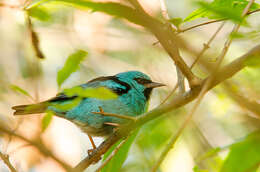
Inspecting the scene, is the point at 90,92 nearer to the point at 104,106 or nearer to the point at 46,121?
the point at 46,121

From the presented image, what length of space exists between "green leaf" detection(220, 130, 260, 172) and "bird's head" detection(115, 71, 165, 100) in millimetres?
3918

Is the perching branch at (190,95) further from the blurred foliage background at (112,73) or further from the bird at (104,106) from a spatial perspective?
the bird at (104,106)

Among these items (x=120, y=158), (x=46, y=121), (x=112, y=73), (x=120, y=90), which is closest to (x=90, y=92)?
(x=46, y=121)

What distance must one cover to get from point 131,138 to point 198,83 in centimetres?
128

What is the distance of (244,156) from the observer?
1908 mm

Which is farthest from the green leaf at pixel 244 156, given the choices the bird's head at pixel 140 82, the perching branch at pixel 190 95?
the bird's head at pixel 140 82

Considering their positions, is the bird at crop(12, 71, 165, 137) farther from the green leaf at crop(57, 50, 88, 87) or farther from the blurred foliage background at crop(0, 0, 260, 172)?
the green leaf at crop(57, 50, 88, 87)

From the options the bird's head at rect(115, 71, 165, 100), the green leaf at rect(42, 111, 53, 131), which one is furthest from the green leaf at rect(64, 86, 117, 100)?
the bird's head at rect(115, 71, 165, 100)

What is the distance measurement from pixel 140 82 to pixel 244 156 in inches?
166

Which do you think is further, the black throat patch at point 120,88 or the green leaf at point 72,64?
the black throat patch at point 120,88

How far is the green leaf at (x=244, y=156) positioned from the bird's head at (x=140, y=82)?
3.92 m

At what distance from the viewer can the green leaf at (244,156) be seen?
5.96ft

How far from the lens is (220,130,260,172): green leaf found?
1.82 metres

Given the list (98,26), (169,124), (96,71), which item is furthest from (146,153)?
(98,26)
